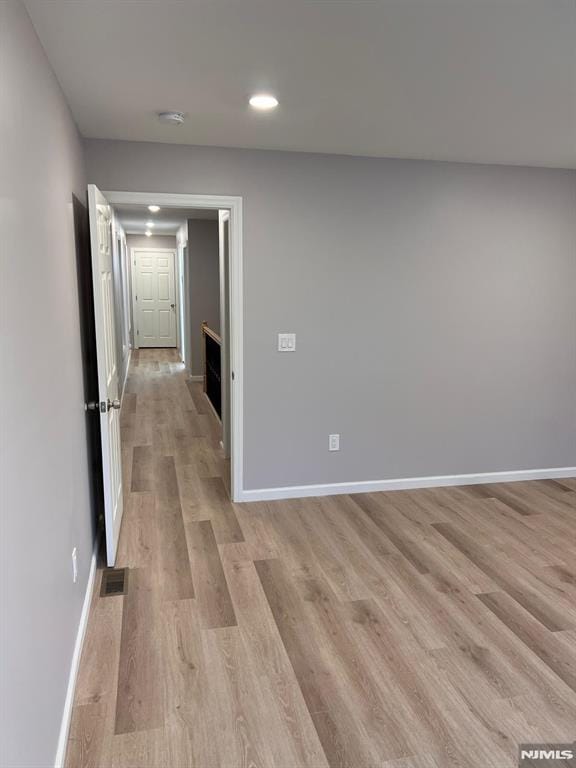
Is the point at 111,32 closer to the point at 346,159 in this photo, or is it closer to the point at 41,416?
the point at 41,416

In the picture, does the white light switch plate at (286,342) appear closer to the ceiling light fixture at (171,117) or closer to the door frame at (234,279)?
the door frame at (234,279)

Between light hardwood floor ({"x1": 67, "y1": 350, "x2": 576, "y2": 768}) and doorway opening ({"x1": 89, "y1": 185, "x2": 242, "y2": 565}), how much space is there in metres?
0.48

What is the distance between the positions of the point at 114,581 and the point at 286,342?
1.80m

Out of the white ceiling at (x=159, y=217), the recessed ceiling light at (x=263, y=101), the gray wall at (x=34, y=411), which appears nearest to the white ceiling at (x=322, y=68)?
the recessed ceiling light at (x=263, y=101)

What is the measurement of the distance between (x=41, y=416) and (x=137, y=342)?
10.3 m

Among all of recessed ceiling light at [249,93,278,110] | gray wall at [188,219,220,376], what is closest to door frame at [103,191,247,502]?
recessed ceiling light at [249,93,278,110]

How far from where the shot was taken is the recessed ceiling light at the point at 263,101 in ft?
7.64

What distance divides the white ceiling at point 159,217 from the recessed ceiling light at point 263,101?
3.49m

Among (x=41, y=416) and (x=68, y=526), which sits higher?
(x=41, y=416)

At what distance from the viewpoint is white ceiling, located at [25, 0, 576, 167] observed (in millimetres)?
1627

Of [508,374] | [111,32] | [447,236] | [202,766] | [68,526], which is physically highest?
[111,32]

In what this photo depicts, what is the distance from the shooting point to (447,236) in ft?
12.2

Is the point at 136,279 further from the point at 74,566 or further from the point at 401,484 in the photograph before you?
the point at 74,566

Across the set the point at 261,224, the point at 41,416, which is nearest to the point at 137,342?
the point at 261,224
